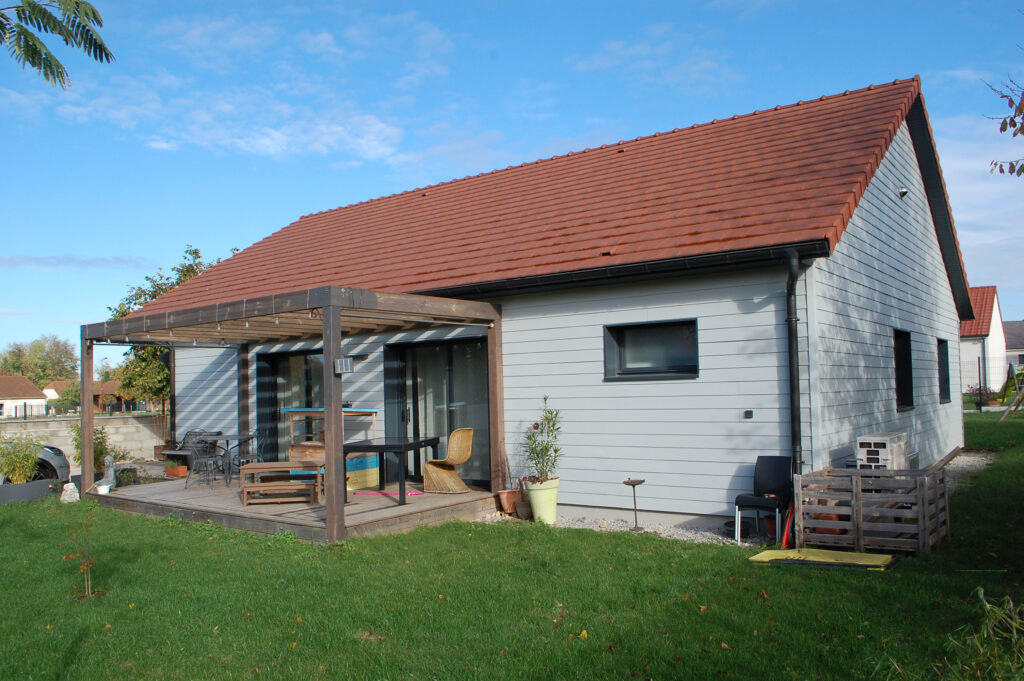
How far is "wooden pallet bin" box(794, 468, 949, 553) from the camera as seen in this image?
244 inches

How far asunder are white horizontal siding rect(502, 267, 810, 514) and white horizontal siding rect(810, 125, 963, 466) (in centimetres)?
53

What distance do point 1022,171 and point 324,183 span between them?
Result: 15.1m

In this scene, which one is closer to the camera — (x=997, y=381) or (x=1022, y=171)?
(x=1022, y=171)

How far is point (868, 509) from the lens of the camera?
20.8ft

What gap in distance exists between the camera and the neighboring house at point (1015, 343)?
50362 mm

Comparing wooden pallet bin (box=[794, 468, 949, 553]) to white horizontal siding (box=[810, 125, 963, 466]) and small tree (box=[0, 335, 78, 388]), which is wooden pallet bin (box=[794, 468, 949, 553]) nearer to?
white horizontal siding (box=[810, 125, 963, 466])

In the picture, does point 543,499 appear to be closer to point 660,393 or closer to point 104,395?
point 660,393

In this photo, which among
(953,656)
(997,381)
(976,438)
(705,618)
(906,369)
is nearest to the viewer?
(953,656)

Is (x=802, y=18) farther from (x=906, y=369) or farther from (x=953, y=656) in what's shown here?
(x=953, y=656)

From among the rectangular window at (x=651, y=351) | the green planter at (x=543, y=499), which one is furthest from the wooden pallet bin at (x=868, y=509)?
the green planter at (x=543, y=499)

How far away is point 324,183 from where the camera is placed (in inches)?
669

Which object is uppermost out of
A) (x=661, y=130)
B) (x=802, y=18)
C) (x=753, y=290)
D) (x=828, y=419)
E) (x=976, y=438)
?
(x=802, y=18)

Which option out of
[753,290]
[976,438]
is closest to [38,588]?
[753,290]

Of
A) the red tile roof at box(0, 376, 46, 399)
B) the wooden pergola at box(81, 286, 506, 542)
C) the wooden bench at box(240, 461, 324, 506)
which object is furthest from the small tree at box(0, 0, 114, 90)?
the red tile roof at box(0, 376, 46, 399)
